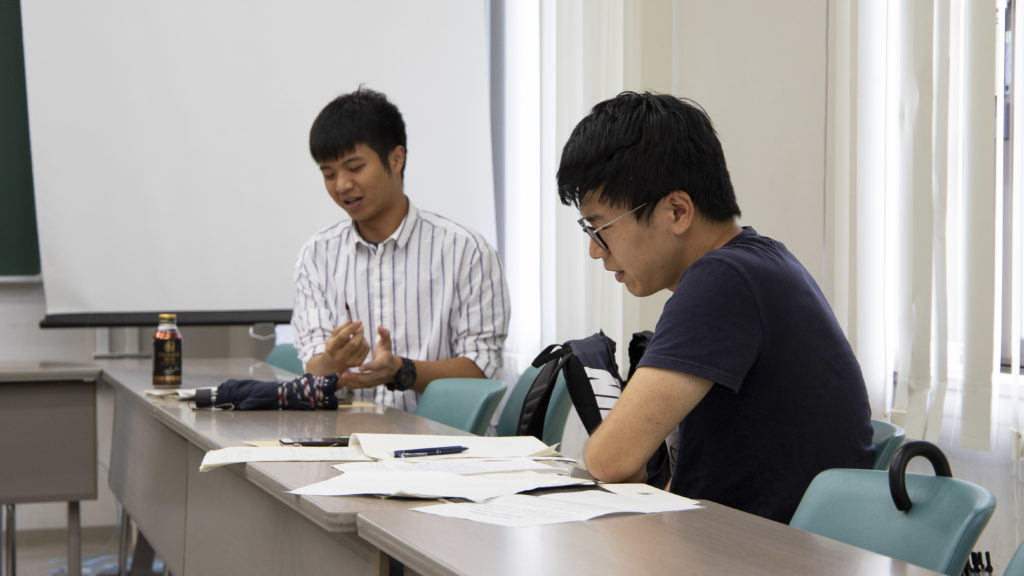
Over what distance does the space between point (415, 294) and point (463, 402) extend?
593 mm

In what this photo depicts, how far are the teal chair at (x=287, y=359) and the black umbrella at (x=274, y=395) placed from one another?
114 cm

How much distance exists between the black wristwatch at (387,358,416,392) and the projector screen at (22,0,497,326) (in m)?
1.74

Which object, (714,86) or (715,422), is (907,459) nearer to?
(715,422)

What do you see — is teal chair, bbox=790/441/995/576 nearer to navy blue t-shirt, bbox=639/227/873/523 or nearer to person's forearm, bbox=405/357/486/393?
navy blue t-shirt, bbox=639/227/873/523

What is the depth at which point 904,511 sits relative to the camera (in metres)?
1.05

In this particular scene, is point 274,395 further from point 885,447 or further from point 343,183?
point 885,447

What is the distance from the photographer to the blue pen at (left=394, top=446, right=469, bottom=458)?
1.54m

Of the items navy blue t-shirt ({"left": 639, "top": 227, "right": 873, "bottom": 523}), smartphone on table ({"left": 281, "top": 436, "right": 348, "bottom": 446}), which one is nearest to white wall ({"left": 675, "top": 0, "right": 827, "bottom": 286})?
navy blue t-shirt ({"left": 639, "top": 227, "right": 873, "bottom": 523})

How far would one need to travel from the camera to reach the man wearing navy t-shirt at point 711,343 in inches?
50.4

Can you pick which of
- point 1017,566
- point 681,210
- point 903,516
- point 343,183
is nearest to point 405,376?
point 343,183

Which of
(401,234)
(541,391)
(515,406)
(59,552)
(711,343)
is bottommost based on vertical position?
(59,552)

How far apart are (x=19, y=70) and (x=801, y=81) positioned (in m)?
2.97

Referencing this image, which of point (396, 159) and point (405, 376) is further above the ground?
point (396, 159)

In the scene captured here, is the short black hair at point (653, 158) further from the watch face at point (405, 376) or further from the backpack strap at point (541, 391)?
the watch face at point (405, 376)
